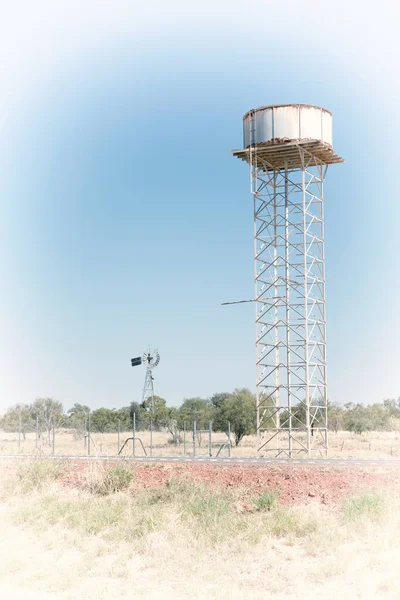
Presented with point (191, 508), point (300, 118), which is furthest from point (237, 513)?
point (300, 118)

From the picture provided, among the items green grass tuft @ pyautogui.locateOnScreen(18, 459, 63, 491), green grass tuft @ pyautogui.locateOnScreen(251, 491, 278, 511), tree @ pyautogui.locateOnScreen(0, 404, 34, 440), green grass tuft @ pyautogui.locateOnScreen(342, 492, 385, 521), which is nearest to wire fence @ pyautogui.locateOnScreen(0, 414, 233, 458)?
tree @ pyautogui.locateOnScreen(0, 404, 34, 440)

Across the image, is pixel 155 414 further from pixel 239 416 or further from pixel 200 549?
pixel 200 549

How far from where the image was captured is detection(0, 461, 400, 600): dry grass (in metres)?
17.0

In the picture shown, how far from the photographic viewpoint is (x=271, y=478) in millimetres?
25109

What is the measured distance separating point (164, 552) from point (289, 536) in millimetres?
2846

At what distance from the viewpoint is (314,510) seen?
21.3 metres

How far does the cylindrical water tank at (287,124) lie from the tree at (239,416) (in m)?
20.9

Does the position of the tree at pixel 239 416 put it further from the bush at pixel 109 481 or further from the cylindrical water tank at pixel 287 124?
the bush at pixel 109 481

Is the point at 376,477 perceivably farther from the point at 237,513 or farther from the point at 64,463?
the point at 64,463

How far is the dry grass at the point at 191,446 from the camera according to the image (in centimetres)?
4053

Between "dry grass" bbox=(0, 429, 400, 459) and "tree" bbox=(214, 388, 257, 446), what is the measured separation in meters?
0.95

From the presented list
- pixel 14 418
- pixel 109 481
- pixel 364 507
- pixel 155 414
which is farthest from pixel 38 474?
pixel 14 418

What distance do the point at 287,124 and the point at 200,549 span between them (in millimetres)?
26935

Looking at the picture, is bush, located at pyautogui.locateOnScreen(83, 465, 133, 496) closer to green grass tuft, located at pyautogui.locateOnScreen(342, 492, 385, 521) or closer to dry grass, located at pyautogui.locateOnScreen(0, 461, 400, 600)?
dry grass, located at pyautogui.locateOnScreen(0, 461, 400, 600)
